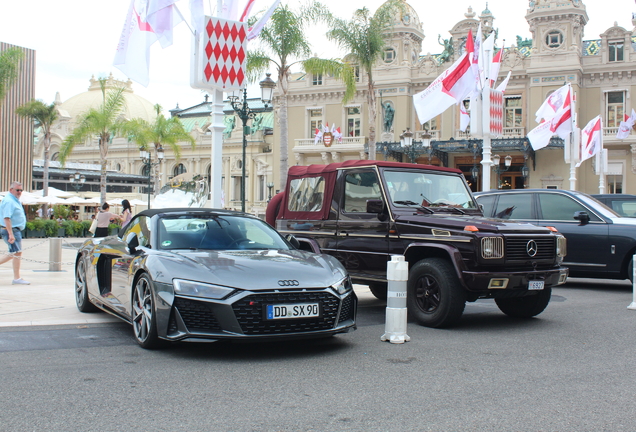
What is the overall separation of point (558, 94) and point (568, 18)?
22257 mm

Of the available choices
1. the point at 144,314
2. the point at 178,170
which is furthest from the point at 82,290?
the point at 178,170

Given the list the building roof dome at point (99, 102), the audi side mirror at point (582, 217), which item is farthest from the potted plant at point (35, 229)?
the building roof dome at point (99, 102)

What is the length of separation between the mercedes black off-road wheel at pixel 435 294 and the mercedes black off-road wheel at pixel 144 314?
324cm

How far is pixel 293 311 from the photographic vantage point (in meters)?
5.61

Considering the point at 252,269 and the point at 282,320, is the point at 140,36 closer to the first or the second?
the point at 252,269

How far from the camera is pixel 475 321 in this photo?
26.8ft

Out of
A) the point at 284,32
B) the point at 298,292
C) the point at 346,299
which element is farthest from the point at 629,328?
the point at 284,32

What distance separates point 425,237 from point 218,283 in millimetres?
3106

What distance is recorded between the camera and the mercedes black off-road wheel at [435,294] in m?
7.27

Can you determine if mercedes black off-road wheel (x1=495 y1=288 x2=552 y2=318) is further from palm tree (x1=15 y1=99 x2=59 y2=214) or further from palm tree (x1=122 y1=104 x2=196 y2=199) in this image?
palm tree (x1=15 y1=99 x2=59 y2=214)

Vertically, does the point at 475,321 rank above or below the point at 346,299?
below

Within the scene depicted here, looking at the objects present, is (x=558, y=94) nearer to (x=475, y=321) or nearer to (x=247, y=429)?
(x=475, y=321)

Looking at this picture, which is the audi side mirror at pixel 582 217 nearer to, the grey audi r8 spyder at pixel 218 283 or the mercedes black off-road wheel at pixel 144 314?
the grey audi r8 spyder at pixel 218 283

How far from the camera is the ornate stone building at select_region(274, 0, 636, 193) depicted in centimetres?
4159
